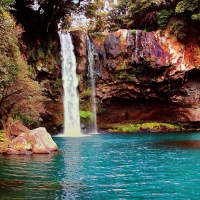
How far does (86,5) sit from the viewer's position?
2717cm

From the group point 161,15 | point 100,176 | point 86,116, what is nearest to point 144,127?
point 86,116

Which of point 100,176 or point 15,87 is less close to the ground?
point 15,87

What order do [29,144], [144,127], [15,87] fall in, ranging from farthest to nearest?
[144,127] → [15,87] → [29,144]

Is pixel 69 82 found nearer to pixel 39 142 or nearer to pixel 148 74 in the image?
pixel 148 74

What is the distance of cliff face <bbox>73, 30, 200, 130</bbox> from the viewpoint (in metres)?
28.2

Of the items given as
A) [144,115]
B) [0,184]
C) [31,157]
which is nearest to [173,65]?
[144,115]

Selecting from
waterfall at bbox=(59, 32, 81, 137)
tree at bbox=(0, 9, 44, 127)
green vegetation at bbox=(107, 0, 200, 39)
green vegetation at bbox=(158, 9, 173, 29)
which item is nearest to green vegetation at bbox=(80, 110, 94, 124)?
waterfall at bbox=(59, 32, 81, 137)

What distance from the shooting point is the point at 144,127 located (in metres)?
30.9

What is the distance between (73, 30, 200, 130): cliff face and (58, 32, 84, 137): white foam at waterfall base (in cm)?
118

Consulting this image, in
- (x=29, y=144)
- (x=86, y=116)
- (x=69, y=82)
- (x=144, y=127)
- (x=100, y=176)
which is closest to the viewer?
(x=100, y=176)

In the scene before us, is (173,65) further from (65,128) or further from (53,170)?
(53,170)

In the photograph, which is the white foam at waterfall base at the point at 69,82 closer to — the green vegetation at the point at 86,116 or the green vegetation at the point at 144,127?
the green vegetation at the point at 86,116

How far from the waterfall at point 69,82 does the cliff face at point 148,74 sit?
117 cm

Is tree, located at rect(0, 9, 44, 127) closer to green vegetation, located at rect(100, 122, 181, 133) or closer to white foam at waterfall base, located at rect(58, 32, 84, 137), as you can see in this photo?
white foam at waterfall base, located at rect(58, 32, 84, 137)
